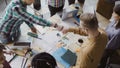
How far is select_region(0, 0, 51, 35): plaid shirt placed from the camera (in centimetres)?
274

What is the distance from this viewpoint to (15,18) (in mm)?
2832

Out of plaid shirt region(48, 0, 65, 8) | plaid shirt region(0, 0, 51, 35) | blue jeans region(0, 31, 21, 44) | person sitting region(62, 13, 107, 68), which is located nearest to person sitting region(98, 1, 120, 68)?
person sitting region(62, 13, 107, 68)

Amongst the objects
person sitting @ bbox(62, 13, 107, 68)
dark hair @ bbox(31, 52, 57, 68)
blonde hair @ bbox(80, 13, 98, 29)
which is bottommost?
dark hair @ bbox(31, 52, 57, 68)

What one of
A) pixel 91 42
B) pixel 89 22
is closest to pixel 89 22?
pixel 89 22

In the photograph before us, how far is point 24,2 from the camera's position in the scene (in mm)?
2762

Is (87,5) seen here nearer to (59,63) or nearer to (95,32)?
(59,63)

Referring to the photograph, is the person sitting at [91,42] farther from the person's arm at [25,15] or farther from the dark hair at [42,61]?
the person's arm at [25,15]

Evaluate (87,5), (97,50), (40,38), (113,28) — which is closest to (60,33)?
(40,38)

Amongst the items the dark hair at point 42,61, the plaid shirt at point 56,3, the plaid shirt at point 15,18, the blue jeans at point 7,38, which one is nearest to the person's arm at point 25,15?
the plaid shirt at point 15,18

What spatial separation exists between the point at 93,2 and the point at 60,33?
2.27 meters

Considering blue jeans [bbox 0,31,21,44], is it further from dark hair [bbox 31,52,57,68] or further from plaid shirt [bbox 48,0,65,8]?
plaid shirt [bbox 48,0,65,8]

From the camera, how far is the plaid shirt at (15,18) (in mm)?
2740

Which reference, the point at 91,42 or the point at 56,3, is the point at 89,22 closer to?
the point at 91,42

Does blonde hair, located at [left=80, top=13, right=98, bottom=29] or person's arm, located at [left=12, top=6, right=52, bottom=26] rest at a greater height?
blonde hair, located at [left=80, top=13, right=98, bottom=29]
